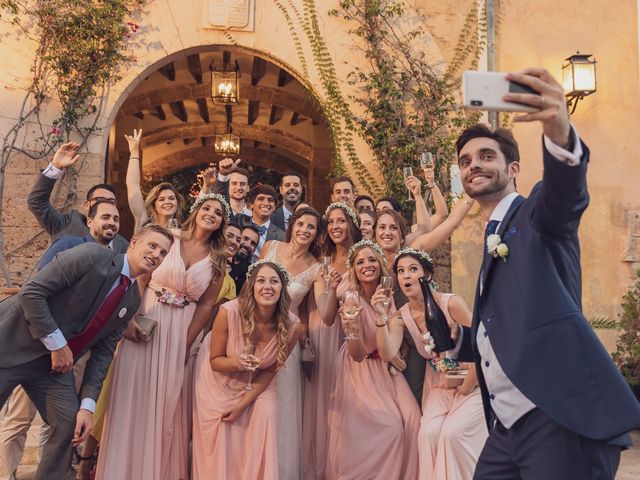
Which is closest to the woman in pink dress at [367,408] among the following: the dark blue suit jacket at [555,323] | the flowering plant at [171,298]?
the flowering plant at [171,298]

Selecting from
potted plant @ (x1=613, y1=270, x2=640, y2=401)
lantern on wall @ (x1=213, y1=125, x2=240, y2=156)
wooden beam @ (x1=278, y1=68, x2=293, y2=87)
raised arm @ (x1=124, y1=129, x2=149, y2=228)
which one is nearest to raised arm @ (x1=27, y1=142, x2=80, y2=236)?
raised arm @ (x1=124, y1=129, x2=149, y2=228)

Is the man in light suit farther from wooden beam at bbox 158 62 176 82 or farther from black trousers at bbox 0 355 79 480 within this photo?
wooden beam at bbox 158 62 176 82

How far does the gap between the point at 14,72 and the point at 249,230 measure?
3.59m

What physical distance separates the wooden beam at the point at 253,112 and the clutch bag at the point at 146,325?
31.7 feet

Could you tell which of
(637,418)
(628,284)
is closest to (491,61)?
(628,284)

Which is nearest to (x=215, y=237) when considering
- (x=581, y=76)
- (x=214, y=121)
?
(x=581, y=76)

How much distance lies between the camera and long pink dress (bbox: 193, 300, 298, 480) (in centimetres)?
441

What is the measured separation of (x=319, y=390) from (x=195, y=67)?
792 cm

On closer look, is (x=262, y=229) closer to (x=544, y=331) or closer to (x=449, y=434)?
(x=449, y=434)

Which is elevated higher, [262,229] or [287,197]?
[287,197]

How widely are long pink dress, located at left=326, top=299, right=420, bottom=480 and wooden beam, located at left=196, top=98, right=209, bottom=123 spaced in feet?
32.3

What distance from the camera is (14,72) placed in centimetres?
750

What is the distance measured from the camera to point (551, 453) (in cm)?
208

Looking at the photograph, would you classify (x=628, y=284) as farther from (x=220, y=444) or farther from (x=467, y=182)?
(x=467, y=182)
